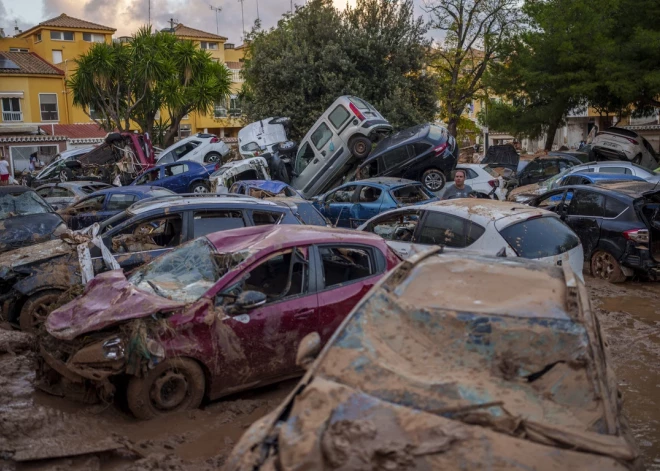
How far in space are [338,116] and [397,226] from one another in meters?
9.40

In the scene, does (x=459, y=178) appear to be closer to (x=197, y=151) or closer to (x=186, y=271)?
(x=186, y=271)

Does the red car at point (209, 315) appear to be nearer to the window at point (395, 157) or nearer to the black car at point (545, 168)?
the window at point (395, 157)

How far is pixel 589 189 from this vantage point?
11078 millimetres

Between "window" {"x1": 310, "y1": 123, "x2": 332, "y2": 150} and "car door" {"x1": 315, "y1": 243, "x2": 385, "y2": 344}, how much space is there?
12707 millimetres

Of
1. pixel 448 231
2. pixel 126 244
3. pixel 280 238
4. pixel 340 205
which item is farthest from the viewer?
pixel 340 205

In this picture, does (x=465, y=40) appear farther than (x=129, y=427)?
Yes

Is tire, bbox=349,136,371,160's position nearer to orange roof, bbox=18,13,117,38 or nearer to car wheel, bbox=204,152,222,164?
car wheel, bbox=204,152,222,164

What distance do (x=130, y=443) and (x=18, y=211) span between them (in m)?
7.40

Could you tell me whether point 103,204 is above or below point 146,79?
below

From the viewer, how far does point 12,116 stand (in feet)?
156

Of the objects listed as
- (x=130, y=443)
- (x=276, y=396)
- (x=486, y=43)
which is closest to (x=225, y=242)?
(x=276, y=396)

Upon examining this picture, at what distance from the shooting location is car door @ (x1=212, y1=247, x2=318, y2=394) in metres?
5.61

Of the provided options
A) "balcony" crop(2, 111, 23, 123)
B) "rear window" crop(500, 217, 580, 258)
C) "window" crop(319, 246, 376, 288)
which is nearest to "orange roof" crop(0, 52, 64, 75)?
"balcony" crop(2, 111, 23, 123)

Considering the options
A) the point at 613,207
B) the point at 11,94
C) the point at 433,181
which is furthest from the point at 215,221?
the point at 11,94
